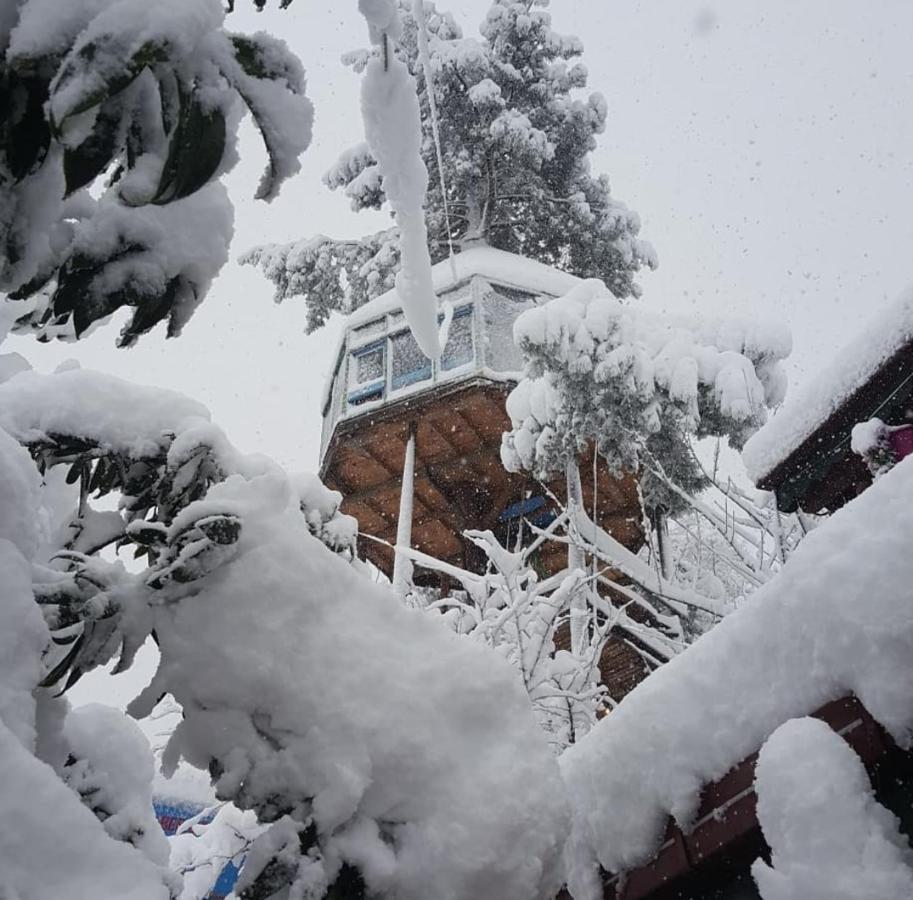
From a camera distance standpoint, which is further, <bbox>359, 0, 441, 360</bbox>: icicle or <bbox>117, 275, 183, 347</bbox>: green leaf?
<bbox>359, 0, 441, 360</bbox>: icicle

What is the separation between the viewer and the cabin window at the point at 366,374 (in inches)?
452

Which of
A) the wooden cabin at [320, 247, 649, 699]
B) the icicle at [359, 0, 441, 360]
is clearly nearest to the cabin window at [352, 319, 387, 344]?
the wooden cabin at [320, 247, 649, 699]

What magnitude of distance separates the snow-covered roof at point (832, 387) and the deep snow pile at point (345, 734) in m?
2.57

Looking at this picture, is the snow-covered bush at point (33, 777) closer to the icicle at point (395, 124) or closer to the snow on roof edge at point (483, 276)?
the icicle at point (395, 124)

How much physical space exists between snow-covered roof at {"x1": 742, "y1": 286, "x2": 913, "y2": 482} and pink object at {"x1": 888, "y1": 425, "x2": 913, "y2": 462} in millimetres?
243

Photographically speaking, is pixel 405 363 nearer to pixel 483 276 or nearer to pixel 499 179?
pixel 483 276

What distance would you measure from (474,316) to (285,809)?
1059cm

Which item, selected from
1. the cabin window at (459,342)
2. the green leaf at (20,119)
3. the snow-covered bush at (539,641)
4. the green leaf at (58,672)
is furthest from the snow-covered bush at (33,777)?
the cabin window at (459,342)

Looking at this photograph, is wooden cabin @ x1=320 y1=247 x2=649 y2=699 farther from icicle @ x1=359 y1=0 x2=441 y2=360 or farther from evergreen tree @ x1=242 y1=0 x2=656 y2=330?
icicle @ x1=359 y1=0 x2=441 y2=360

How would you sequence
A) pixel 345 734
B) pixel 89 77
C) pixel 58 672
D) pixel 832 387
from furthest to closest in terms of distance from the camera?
pixel 832 387 → pixel 345 734 → pixel 58 672 → pixel 89 77

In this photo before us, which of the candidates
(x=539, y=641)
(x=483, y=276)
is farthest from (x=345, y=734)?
(x=483, y=276)

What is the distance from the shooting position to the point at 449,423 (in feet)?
37.0

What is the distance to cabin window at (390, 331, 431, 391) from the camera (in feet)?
37.0

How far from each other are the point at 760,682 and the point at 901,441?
229cm
